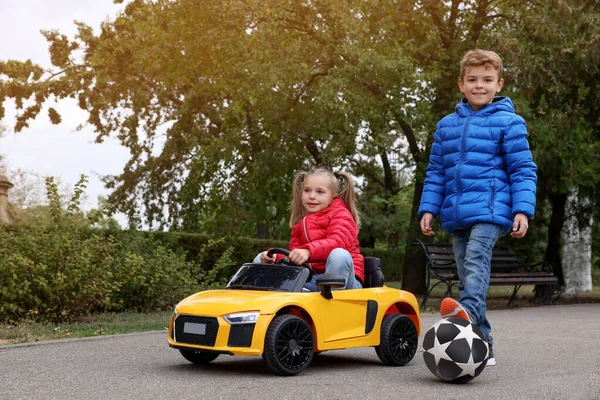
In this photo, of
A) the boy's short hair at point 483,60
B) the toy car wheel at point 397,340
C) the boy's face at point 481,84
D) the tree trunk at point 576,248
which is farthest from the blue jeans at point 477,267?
the tree trunk at point 576,248

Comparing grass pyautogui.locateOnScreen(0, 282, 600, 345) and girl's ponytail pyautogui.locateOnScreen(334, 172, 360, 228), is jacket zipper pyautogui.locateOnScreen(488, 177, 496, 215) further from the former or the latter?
grass pyautogui.locateOnScreen(0, 282, 600, 345)

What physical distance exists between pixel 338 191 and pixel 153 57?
17.6m

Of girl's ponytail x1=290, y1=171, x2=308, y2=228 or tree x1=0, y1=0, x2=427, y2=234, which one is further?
tree x1=0, y1=0, x2=427, y2=234

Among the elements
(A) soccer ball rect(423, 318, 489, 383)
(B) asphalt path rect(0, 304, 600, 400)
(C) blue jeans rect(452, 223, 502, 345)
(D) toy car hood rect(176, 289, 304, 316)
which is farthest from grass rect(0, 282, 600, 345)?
(C) blue jeans rect(452, 223, 502, 345)

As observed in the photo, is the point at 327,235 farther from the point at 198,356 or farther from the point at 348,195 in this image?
the point at 198,356

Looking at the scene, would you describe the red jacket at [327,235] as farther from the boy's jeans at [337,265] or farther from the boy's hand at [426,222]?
the boy's hand at [426,222]

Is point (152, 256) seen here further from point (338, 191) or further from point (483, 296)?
point (483, 296)

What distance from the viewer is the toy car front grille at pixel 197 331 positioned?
581cm

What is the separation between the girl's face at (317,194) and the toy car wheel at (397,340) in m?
1.02

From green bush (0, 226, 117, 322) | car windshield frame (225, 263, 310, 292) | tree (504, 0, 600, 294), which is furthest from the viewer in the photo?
tree (504, 0, 600, 294)

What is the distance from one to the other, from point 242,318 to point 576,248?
2011 cm

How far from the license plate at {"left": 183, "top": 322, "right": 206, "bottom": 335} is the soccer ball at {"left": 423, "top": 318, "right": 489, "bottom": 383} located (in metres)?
1.55

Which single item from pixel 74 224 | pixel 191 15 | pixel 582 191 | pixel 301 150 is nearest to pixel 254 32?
pixel 191 15

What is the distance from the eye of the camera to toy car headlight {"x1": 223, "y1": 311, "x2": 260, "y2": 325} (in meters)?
5.71
